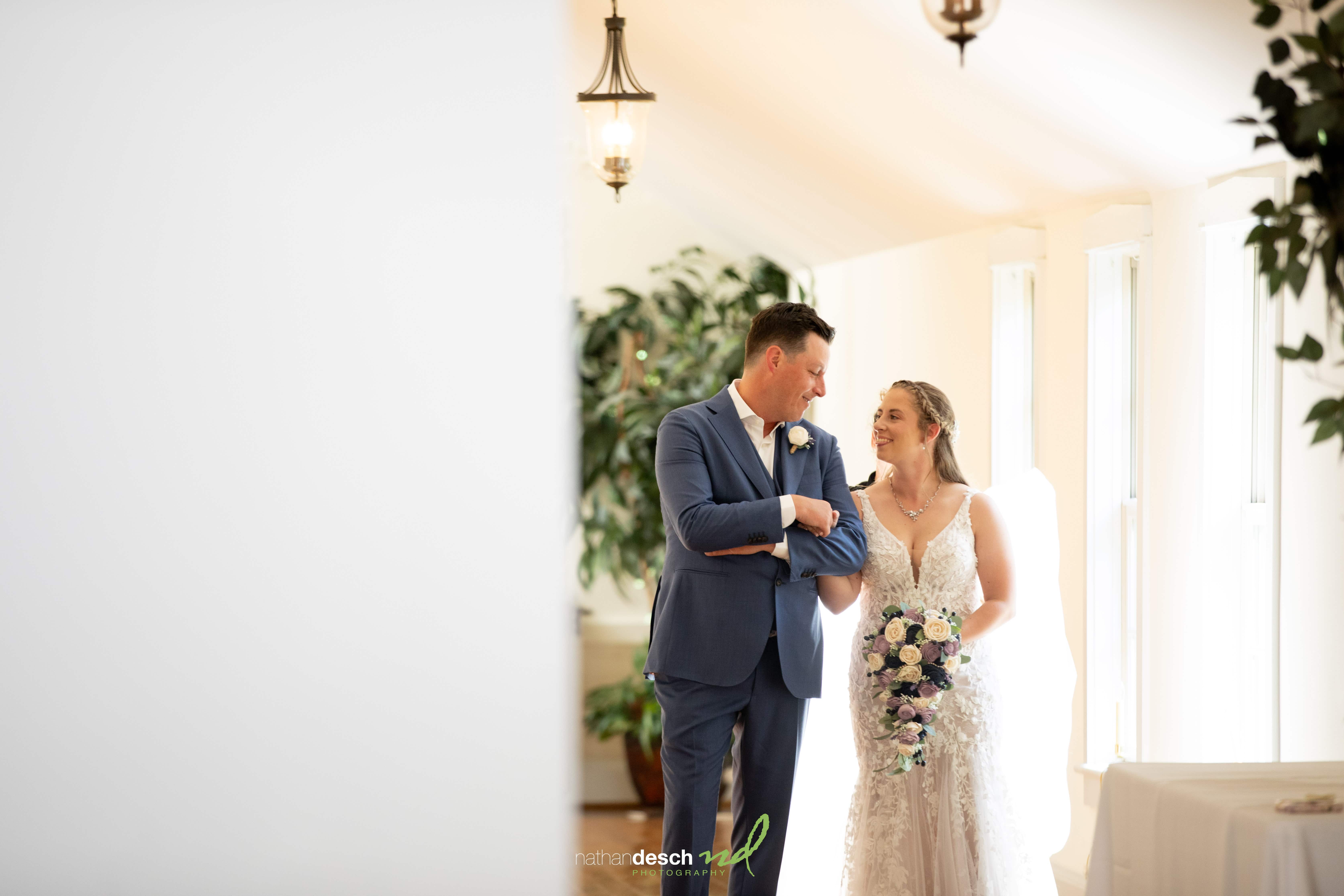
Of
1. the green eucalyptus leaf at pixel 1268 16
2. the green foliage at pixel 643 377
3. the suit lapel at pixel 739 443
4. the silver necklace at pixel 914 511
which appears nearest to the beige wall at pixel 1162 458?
the silver necklace at pixel 914 511

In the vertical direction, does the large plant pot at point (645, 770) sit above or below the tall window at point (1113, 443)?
below

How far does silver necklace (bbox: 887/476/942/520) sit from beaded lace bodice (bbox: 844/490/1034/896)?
0.09 metres

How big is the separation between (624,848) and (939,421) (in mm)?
3532

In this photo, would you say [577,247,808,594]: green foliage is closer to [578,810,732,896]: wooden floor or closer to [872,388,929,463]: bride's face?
[578,810,732,896]: wooden floor

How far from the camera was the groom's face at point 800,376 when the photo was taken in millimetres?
2938

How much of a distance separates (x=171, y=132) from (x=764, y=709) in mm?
1943

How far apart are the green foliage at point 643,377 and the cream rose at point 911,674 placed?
383 centimetres

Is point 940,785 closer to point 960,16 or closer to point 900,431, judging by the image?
point 900,431

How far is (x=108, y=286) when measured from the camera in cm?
288

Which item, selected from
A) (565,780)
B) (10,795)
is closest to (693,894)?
(565,780)

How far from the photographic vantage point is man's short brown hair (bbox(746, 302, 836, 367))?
293cm

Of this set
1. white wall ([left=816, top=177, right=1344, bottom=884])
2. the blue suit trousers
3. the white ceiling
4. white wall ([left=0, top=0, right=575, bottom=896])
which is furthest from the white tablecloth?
the white ceiling

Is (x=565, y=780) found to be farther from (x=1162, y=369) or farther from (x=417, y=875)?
(x=1162, y=369)

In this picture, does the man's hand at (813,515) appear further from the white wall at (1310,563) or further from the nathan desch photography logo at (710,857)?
the white wall at (1310,563)
